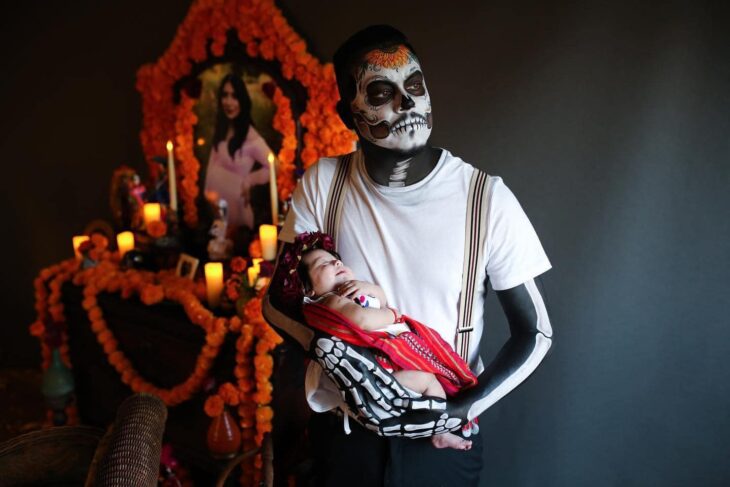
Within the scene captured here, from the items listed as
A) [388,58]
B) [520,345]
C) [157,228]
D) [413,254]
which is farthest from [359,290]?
[157,228]

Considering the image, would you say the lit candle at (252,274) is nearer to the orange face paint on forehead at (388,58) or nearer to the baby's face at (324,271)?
the baby's face at (324,271)

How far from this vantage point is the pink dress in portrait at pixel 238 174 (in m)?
2.71

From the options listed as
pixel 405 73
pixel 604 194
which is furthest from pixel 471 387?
pixel 604 194

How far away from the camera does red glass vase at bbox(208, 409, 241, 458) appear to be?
213 centimetres

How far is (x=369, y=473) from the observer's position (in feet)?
4.33

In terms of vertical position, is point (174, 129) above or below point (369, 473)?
above

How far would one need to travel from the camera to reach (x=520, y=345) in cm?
126

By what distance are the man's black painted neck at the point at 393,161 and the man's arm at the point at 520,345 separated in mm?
317

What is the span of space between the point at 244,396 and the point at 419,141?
4.81ft

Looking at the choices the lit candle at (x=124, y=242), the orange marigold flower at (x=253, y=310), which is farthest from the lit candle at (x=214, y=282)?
the lit candle at (x=124, y=242)

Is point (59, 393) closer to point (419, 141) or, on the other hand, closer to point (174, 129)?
point (174, 129)

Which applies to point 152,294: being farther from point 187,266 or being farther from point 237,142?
point 237,142

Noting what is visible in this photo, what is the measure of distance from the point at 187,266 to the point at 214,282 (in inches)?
12.7

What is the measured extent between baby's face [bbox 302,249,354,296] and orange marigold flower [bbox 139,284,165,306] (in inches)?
58.2
